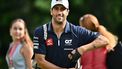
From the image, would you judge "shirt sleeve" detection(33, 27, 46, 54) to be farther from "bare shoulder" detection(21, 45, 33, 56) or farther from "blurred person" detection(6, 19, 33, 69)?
"bare shoulder" detection(21, 45, 33, 56)

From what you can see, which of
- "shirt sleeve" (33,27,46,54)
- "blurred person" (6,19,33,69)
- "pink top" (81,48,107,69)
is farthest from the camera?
"blurred person" (6,19,33,69)

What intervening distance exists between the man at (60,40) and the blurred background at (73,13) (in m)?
13.0

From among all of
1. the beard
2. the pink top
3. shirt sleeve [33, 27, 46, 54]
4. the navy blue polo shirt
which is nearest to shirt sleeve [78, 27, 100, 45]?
the navy blue polo shirt

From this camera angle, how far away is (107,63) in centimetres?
1285

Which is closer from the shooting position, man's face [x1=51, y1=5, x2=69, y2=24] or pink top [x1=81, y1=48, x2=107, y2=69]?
man's face [x1=51, y1=5, x2=69, y2=24]

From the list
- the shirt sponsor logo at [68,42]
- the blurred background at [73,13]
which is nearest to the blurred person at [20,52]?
the shirt sponsor logo at [68,42]

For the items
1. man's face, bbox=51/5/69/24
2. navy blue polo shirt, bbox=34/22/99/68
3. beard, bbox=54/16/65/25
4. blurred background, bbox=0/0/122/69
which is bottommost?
blurred background, bbox=0/0/122/69

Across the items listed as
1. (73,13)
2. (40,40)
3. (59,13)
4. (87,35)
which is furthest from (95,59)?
(73,13)

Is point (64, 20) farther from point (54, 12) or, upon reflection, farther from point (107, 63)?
point (107, 63)

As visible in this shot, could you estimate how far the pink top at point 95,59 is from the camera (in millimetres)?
12805

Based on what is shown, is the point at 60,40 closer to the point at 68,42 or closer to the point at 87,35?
the point at 68,42

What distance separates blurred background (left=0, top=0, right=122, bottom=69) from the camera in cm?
2531

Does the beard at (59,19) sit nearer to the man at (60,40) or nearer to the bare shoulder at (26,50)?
the man at (60,40)

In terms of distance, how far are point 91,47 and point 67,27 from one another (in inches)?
16.7
